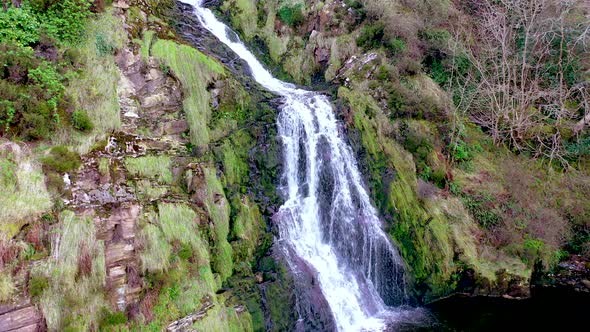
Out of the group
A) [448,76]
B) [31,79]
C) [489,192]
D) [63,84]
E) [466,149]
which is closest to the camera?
[31,79]

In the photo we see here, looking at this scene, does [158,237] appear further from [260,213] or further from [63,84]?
[63,84]

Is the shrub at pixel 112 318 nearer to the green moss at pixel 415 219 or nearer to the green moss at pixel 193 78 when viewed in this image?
the green moss at pixel 193 78

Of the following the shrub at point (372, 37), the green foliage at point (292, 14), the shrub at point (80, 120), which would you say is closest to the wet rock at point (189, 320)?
the shrub at point (80, 120)

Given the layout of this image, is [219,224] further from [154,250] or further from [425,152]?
[425,152]

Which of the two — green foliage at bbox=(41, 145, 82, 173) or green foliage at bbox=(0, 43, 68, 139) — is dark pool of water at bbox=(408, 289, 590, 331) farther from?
green foliage at bbox=(0, 43, 68, 139)

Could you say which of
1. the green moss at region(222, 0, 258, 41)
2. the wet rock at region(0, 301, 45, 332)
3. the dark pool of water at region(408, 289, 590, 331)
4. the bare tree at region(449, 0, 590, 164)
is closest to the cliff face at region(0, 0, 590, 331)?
the wet rock at region(0, 301, 45, 332)

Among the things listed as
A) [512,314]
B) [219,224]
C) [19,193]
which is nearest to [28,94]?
[19,193]

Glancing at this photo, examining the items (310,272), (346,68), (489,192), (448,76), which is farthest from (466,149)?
(310,272)
